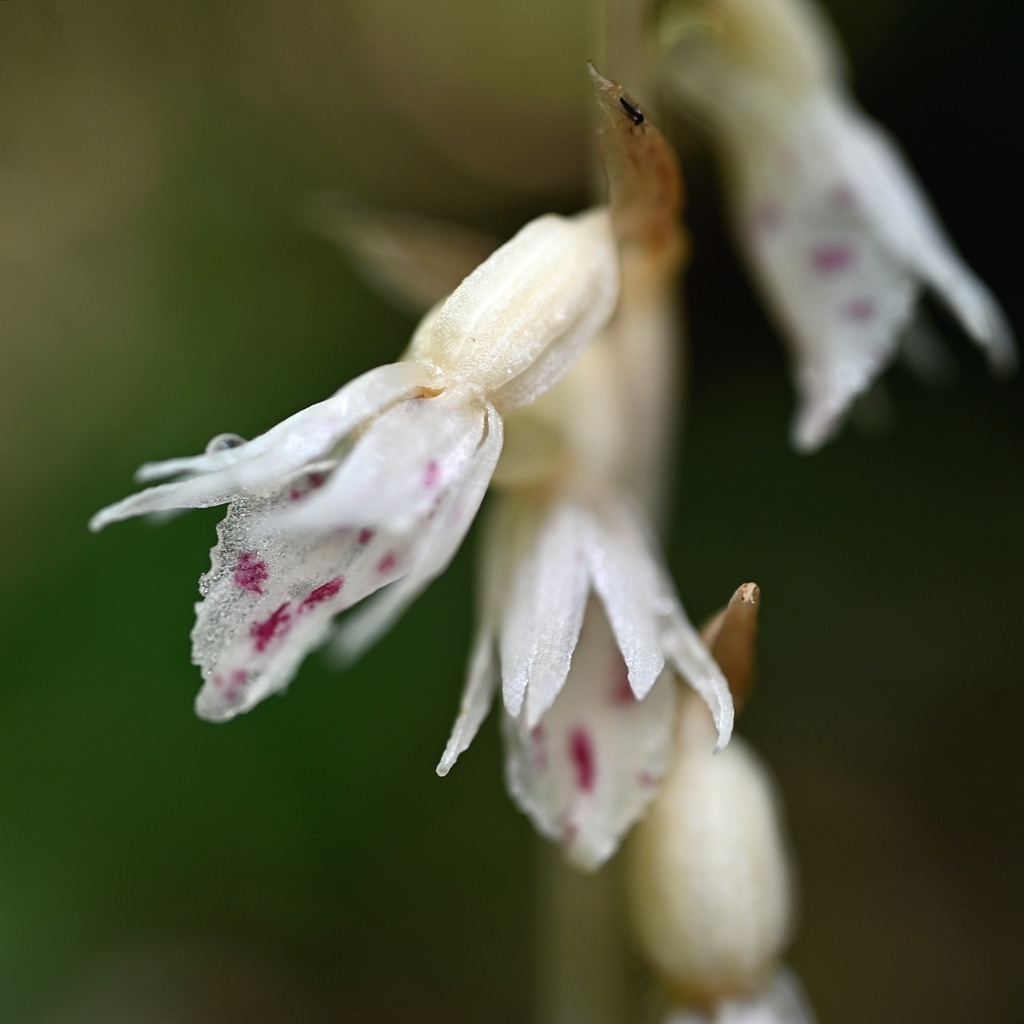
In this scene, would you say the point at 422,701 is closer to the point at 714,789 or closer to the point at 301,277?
the point at 301,277

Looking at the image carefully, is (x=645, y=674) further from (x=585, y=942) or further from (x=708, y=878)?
(x=585, y=942)

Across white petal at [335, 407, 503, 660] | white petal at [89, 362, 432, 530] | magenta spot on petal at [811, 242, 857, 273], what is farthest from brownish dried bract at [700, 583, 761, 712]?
magenta spot on petal at [811, 242, 857, 273]

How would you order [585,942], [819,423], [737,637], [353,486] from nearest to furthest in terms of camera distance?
[353,486] < [737,637] < [819,423] < [585,942]

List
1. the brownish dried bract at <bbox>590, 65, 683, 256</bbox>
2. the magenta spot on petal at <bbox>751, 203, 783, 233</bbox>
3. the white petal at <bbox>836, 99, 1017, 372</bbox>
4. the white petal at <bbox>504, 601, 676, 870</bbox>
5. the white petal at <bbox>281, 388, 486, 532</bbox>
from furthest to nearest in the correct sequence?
the magenta spot on petal at <bbox>751, 203, 783, 233</bbox>
the white petal at <bbox>836, 99, 1017, 372</bbox>
the white petal at <bbox>504, 601, 676, 870</bbox>
the brownish dried bract at <bbox>590, 65, 683, 256</bbox>
the white petal at <bbox>281, 388, 486, 532</bbox>

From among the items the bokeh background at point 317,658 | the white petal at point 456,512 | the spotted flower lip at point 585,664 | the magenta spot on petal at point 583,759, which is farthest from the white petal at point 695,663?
the bokeh background at point 317,658

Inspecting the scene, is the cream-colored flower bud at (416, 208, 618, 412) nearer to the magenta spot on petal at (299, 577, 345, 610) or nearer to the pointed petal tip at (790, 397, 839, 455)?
the magenta spot on petal at (299, 577, 345, 610)

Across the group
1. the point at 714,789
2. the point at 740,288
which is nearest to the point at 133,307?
the point at 740,288

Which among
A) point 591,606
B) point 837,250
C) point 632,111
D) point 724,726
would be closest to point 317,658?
point 591,606
